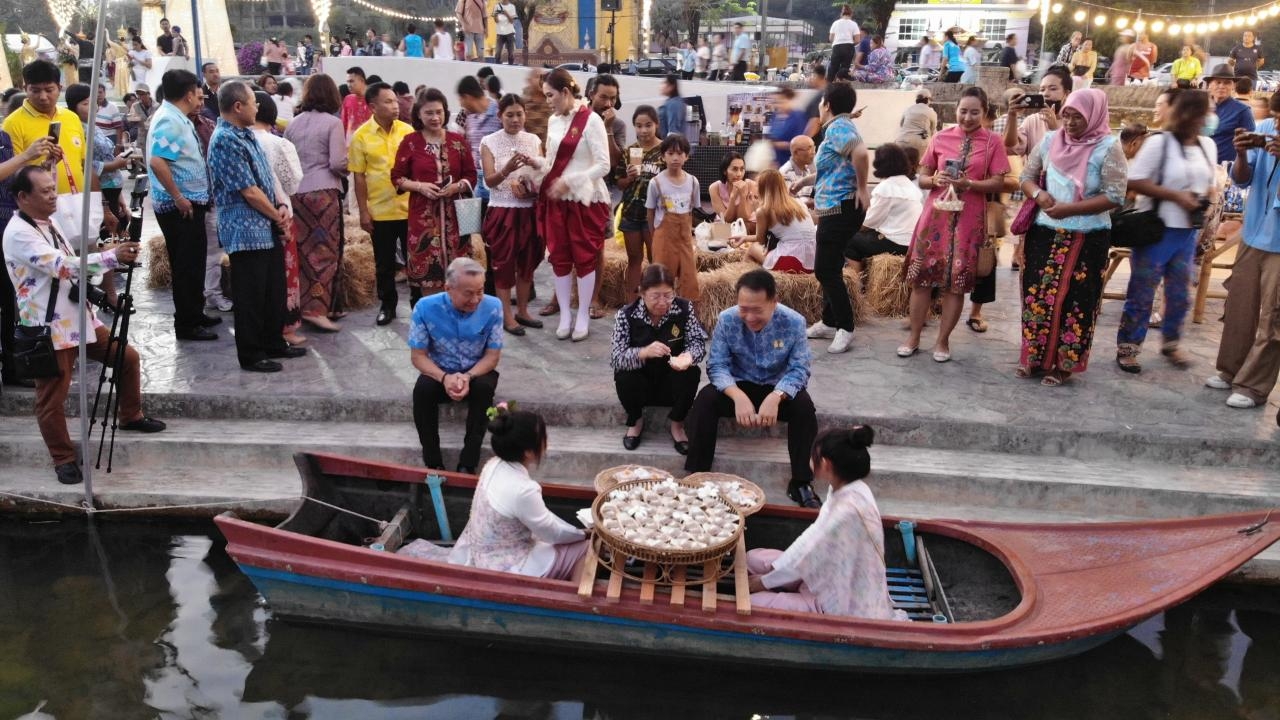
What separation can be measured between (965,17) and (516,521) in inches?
1193

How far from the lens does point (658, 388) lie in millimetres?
5156

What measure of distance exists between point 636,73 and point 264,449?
16.0 metres

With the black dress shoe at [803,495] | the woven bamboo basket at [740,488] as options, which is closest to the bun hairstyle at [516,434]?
the woven bamboo basket at [740,488]

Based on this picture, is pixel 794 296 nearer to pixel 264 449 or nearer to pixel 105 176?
pixel 264 449

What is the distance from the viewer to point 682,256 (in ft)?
21.4

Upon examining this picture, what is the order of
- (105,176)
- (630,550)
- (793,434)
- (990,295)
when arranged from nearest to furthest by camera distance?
(630,550) → (793,434) → (990,295) → (105,176)

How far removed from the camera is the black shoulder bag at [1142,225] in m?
5.53

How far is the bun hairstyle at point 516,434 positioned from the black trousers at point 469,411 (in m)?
1.21

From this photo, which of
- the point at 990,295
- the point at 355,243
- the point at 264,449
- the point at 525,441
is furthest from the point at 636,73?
the point at 525,441

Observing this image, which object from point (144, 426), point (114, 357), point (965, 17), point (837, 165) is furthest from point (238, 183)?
point (965, 17)

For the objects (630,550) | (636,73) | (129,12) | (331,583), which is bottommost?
(331,583)

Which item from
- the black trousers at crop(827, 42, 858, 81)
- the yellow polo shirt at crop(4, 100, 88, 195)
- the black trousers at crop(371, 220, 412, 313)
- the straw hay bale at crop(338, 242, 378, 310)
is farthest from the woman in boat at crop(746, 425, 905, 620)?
the black trousers at crop(827, 42, 858, 81)

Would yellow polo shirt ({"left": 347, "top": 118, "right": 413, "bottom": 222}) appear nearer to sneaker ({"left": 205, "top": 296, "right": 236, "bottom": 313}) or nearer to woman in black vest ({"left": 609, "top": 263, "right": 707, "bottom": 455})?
sneaker ({"left": 205, "top": 296, "right": 236, "bottom": 313})

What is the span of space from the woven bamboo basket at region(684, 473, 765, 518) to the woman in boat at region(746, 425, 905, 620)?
32 centimetres
